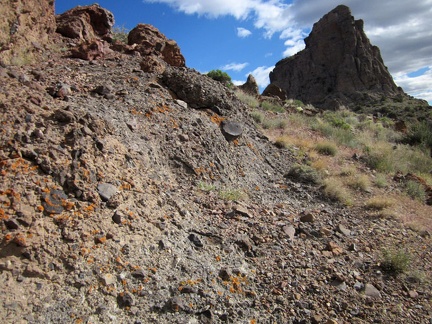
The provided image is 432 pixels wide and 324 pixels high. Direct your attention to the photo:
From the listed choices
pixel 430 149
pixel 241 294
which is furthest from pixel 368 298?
pixel 430 149

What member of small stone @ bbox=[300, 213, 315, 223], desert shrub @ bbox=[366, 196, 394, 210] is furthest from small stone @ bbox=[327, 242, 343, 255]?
desert shrub @ bbox=[366, 196, 394, 210]

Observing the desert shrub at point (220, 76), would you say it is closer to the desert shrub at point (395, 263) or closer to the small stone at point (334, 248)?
the small stone at point (334, 248)

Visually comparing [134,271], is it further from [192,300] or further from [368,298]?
[368,298]

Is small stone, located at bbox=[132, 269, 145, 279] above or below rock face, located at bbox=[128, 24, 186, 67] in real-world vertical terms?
below

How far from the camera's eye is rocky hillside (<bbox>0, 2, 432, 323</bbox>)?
2.97m

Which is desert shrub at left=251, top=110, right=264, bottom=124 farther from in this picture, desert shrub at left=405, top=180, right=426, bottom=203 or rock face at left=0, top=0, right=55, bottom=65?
rock face at left=0, top=0, right=55, bottom=65

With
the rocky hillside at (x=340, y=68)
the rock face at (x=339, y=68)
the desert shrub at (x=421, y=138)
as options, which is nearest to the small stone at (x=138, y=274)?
the desert shrub at (x=421, y=138)

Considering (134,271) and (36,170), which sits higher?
(36,170)

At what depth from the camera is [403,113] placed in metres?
30.6

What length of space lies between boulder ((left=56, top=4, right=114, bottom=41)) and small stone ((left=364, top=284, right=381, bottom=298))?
23.2 ft

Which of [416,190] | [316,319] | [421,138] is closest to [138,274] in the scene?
[316,319]

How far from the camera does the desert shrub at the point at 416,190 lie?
277 inches

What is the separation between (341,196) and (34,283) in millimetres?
4967

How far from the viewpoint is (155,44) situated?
A: 8.80m
